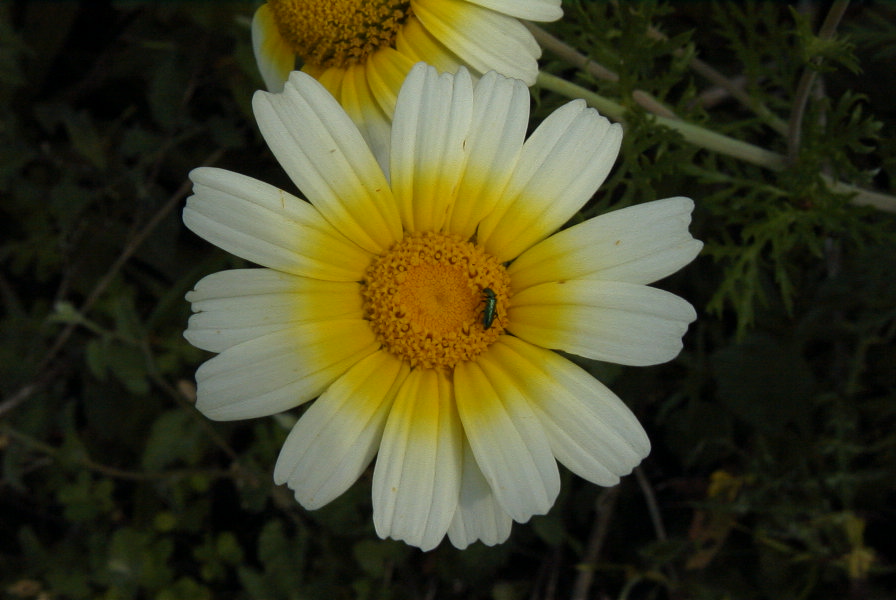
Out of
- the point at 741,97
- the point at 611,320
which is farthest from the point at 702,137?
the point at 611,320

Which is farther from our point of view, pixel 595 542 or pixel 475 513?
pixel 595 542

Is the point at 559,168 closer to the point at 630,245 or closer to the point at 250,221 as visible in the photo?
the point at 630,245

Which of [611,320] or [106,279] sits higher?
[611,320]

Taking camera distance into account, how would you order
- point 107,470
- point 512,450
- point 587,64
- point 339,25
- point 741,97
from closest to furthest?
1. point 512,450
2. point 339,25
3. point 587,64
4. point 741,97
5. point 107,470

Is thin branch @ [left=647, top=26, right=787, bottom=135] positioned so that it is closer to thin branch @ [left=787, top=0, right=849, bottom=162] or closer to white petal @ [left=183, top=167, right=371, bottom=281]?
thin branch @ [left=787, top=0, right=849, bottom=162]

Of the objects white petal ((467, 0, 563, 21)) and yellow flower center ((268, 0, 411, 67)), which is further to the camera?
yellow flower center ((268, 0, 411, 67))

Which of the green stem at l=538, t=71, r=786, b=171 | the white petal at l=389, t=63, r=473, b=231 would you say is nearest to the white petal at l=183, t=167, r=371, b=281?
the white petal at l=389, t=63, r=473, b=231
